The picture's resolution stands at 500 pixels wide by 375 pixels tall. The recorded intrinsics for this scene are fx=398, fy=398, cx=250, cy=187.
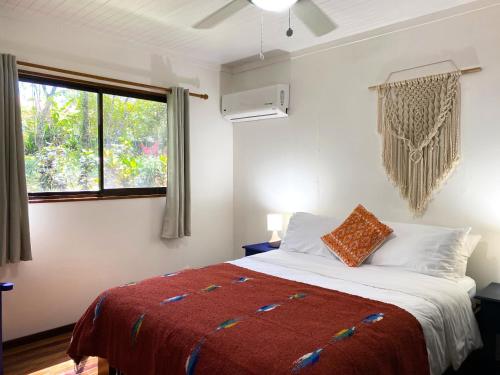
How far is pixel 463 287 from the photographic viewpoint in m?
2.48

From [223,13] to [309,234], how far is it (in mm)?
1864

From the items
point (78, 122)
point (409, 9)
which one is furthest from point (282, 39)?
point (78, 122)

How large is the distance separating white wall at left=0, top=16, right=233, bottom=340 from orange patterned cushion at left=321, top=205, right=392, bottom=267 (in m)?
1.61

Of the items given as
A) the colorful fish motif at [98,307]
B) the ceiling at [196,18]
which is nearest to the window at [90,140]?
the ceiling at [196,18]

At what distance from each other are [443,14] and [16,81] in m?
3.15

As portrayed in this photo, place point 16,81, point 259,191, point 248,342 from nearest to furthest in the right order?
1. point 248,342
2. point 16,81
3. point 259,191

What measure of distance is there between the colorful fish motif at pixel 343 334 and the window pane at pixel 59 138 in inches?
100

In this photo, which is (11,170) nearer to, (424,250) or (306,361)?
(306,361)

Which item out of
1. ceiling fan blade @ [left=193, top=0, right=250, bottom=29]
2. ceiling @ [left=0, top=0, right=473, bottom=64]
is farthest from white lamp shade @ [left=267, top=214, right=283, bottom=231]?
ceiling fan blade @ [left=193, top=0, right=250, bottom=29]

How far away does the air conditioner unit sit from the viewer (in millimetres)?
3918

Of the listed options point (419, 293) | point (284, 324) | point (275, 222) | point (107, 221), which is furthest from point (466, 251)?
point (107, 221)

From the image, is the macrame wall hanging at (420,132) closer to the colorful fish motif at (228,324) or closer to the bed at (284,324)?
the bed at (284,324)

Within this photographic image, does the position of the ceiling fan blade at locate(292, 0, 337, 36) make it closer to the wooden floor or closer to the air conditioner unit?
the air conditioner unit

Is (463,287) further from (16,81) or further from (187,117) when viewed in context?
(16,81)
